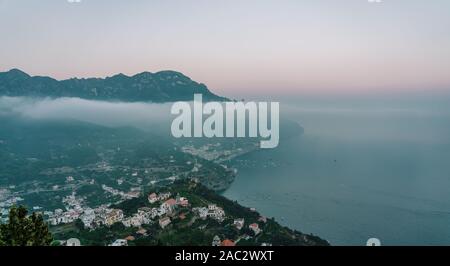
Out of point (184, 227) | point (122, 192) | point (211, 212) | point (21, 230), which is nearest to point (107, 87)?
point (122, 192)

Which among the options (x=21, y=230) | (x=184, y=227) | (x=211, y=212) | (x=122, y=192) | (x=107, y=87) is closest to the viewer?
(x=21, y=230)

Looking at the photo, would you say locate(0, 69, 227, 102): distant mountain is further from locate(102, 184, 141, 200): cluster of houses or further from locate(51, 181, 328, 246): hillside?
locate(51, 181, 328, 246): hillside

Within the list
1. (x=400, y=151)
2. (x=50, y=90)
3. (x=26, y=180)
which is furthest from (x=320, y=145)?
(x=50, y=90)

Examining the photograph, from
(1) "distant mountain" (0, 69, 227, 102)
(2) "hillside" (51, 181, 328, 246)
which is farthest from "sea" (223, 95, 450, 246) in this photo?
(1) "distant mountain" (0, 69, 227, 102)

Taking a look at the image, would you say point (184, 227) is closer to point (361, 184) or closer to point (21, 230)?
point (21, 230)

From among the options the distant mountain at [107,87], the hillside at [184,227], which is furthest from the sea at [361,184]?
the distant mountain at [107,87]

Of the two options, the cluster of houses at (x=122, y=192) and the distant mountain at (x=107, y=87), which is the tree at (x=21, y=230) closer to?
the cluster of houses at (x=122, y=192)
